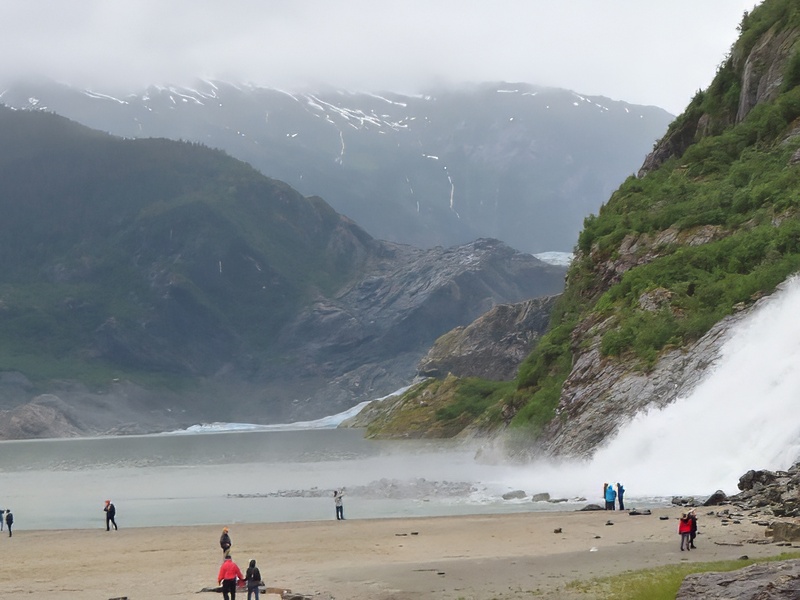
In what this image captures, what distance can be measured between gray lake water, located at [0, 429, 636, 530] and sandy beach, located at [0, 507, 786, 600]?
8.69m

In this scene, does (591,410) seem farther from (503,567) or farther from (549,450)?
(503,567)

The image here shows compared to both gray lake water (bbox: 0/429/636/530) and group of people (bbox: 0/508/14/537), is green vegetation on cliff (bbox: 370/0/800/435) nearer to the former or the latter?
gray lake water (bbox: 0/429/636/530)

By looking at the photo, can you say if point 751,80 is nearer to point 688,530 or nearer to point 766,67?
point 766,67

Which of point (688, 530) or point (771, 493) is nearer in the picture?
point (688, 530)

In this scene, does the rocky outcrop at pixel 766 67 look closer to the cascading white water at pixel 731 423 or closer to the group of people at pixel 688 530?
the cascading white water at pixel 731 423

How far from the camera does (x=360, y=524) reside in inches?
2213

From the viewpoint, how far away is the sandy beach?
35.6m

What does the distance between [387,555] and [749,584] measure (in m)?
20.3

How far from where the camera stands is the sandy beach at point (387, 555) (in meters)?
35.6

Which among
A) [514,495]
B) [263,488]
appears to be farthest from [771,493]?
[263,488]

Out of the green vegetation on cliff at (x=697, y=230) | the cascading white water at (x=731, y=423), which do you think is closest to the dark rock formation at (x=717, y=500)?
the cascading white water at (x=731, y=423)

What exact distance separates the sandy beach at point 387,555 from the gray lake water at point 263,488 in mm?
8695

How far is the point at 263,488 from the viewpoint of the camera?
89250 millimetres

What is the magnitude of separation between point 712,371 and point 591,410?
394 inches
